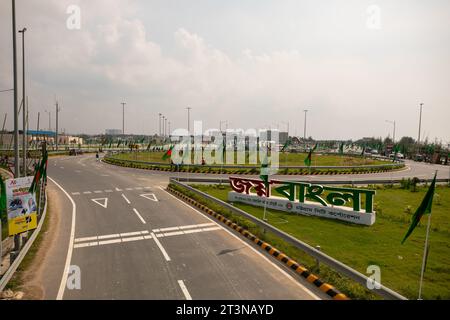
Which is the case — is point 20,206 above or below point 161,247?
above

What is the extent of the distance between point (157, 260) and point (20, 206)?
18.3ft

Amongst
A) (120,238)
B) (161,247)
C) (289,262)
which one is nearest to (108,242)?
(120,238)

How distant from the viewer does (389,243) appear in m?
14.1

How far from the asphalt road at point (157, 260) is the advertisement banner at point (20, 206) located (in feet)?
5.43

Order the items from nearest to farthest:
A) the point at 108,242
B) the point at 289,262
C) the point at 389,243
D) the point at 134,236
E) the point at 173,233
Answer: the point at 289,262
the point at 108,242
the point at 389,243
the point at 134,236
the point at 173,233

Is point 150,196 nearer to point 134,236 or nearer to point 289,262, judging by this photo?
point 134,236

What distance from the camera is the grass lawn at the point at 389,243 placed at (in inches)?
402

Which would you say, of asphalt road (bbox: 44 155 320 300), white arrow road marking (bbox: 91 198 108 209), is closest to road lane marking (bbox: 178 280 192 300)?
asphalt road (bbox: 44 155 320 300)

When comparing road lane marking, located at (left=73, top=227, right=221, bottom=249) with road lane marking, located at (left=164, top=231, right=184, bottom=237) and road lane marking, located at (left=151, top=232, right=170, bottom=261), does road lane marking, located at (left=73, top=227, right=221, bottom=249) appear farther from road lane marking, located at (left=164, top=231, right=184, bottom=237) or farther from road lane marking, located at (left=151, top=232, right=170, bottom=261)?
road lane marking, located at (left=151, top=232, right=170, bottom=261)

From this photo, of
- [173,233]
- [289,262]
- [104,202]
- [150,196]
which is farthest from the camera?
[150,196]

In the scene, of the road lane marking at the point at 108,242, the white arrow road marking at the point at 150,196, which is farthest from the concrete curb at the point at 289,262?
the white arrow road marking at the point at 150,196

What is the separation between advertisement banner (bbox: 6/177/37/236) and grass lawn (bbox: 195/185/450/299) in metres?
11.3

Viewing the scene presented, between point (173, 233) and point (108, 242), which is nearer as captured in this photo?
point (108, 242)

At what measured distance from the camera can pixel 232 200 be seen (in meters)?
22.9
